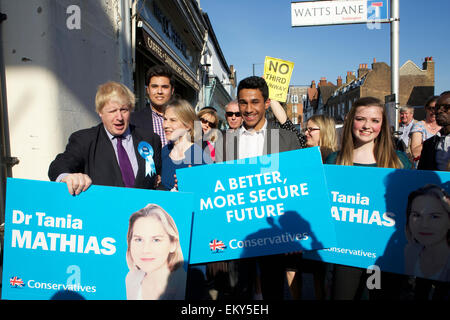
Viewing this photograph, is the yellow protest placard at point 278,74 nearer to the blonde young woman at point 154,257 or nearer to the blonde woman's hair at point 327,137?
the blonde woman's hair at point 327,137

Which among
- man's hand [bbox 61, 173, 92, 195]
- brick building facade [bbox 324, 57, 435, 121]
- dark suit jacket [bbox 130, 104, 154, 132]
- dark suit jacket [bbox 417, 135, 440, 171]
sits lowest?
man's hand [bbox 61, 173, 92, 195]

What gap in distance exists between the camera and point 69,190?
1.63 metres

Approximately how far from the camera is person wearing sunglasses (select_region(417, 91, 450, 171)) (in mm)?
2340

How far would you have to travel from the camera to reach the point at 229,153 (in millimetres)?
2230

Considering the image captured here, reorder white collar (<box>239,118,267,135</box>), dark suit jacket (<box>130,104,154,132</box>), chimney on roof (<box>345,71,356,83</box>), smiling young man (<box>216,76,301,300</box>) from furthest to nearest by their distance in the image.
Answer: chimney on roof (<box>345,71,356,83</box>) → dark suit jacket (<box>130,104,154,132</box>) → white collar (<box>239,118,267,135</box>) → smiling young man (<box>216,76,301,300</box>)

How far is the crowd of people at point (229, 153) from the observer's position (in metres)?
1.91

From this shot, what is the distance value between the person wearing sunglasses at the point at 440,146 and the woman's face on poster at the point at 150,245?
2.28 metres

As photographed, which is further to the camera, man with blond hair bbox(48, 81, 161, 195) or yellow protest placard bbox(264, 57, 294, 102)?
yellow protest placard bbox(264, 57, 294, 102)

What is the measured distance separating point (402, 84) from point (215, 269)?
42.4 metres

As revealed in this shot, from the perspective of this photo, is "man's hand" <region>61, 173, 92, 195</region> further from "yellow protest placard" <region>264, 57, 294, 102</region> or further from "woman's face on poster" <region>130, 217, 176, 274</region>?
"yellow protest placard" <region>264, 57, 294, 102</region>

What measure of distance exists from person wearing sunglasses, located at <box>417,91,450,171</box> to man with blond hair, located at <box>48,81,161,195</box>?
2.34m

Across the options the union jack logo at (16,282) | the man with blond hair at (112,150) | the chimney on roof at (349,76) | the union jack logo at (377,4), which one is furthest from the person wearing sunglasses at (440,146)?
the chimney on roof at (349,76)

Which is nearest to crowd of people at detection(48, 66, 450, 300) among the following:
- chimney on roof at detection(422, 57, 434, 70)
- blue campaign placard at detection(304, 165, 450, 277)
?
blue campaign placard at detection(304, 165, 450, 277)
